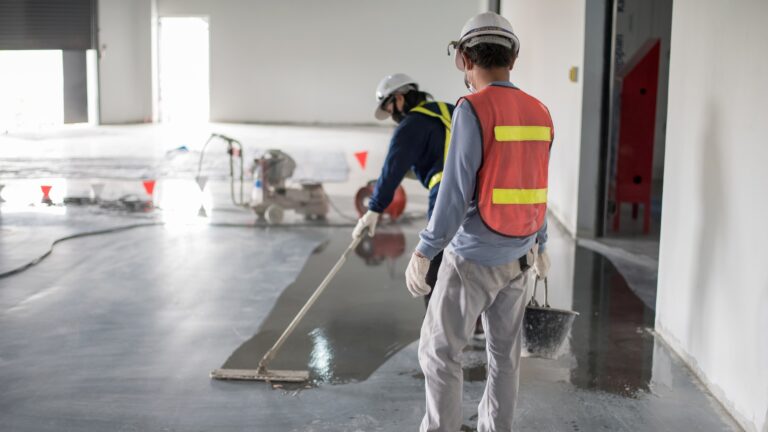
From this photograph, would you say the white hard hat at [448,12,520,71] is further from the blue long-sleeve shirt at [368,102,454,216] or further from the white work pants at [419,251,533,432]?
the blue long-sleeve shirt at [368,102,454,216]

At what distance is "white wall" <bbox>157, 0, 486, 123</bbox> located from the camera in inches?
821

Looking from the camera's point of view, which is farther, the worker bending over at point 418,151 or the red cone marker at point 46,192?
the red cone marker at point 46,192

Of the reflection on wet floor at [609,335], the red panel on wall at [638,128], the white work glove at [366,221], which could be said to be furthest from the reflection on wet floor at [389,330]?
the red panel on wall at [638,128]

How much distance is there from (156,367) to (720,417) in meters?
2.58

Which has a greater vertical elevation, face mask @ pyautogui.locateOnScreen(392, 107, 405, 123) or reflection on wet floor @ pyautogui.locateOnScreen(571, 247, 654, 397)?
face mask @ pyautogui.locateOnScreen(392, 107, 405, 123)

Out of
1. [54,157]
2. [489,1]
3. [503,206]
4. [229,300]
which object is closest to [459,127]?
[503,206]

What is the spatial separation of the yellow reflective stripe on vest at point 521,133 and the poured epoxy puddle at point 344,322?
67.9 inches

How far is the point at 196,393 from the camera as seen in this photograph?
3.96 meters

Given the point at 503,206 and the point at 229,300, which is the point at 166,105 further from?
the point at 503,206

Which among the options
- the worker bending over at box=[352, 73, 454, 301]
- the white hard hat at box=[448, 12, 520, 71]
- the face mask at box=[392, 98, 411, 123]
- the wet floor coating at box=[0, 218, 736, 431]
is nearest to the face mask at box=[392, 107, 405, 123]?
the face mask at box=[392, 98, 411, 123]

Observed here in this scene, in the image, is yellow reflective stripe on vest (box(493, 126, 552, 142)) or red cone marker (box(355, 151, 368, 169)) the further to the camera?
red cone marker (box(355, 151, 368, 169))

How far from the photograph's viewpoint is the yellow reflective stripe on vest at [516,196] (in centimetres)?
287

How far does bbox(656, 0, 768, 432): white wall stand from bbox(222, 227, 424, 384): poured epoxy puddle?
4.84 ft

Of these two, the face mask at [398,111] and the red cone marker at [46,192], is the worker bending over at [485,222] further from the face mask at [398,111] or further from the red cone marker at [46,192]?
the red cone marker at [46,192]
